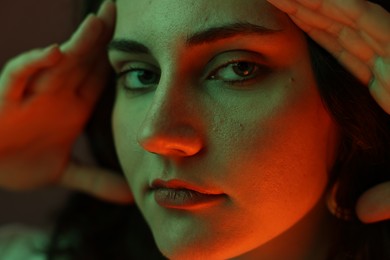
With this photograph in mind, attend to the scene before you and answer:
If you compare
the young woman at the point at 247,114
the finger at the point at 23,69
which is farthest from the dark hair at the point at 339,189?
the finger at the point at 23,69

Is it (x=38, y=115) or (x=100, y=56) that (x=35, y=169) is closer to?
(x=38, y=115)

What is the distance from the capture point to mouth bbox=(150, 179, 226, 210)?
0.88 metres

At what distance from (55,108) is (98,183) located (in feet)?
0.57

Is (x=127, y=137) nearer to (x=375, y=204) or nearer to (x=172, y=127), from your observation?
(x=172, y=127)

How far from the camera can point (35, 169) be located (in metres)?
1.25

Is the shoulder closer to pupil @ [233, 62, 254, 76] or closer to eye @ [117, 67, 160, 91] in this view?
eye @ [117, 67, 160, 91]

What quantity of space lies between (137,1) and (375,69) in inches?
14.5

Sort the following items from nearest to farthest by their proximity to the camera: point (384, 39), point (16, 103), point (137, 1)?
point (384, 39) < point (137, 1) < point (16, 103)

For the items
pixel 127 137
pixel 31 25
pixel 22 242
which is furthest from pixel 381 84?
pixel 31 25

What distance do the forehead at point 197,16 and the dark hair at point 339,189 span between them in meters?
0.07

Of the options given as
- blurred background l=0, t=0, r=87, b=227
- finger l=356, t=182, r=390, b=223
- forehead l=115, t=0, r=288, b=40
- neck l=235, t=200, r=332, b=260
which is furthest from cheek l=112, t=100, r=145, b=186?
blurred background l=0, t=0, r=87, b=227

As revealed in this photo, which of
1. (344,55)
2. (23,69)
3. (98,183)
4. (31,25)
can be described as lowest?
(98,183)

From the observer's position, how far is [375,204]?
37.4 inches

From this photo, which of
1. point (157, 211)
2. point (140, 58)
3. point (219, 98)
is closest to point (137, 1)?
point (140, 58)
